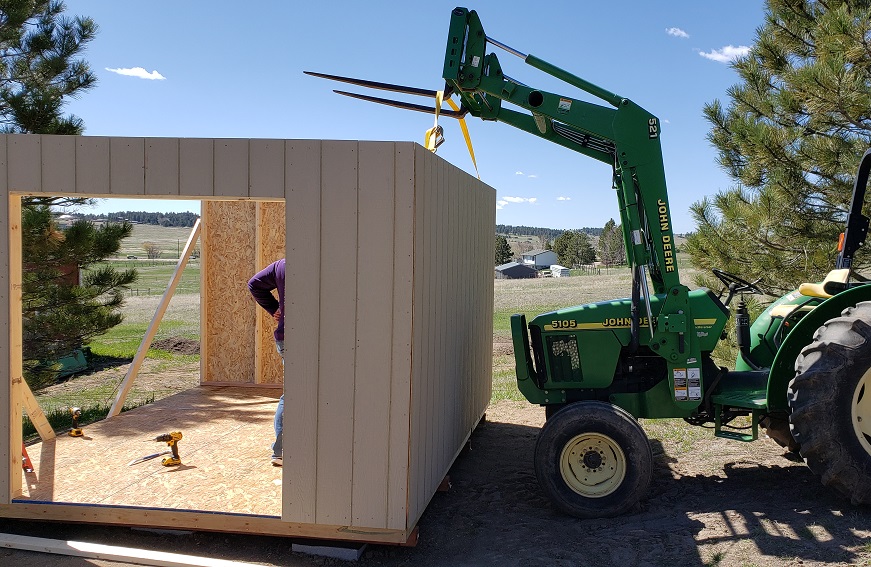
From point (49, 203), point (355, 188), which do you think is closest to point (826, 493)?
point (355, 188)

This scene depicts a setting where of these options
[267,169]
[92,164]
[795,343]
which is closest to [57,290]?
[92,164]

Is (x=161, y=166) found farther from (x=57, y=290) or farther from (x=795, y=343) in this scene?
(x=57, y=290)

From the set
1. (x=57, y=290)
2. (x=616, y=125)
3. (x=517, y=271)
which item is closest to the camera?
(x=616, y=125)

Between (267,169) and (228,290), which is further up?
(267,169)

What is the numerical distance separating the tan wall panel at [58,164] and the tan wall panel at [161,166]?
0.50 m

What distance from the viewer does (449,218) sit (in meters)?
5.37

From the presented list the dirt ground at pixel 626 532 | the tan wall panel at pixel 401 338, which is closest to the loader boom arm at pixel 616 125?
the tan wall panel at pixel 401 338

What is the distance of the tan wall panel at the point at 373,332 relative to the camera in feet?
14.0

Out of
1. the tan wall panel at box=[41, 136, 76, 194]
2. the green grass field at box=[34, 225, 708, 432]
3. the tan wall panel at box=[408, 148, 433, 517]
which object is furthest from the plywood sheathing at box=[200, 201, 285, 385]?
the tan wall panel at box=[408, 148, 433, 517]

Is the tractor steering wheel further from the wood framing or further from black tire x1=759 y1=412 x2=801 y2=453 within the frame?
the wood framing

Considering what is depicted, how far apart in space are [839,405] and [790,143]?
17.4 ft

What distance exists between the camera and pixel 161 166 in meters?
4.50

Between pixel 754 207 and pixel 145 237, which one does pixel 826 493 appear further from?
pixel 145 237

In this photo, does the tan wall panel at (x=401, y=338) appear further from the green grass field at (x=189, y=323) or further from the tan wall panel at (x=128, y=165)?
the green grass field at (x=189, y=323)
